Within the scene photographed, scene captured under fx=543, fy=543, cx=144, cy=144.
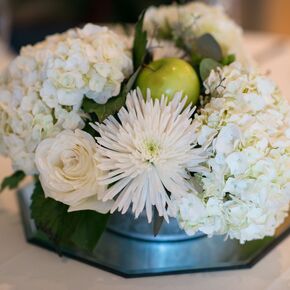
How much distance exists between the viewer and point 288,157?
693mm

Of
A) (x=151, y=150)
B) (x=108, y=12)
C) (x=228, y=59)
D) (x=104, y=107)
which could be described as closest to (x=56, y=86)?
(x=104, y=107)

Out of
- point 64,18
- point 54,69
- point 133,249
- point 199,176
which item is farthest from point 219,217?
point 64,18

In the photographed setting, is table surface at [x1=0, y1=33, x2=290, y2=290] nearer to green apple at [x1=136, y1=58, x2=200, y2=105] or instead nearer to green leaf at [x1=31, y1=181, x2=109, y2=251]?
green leaf at [x1=31, y1=181, x2=109, y2=251]

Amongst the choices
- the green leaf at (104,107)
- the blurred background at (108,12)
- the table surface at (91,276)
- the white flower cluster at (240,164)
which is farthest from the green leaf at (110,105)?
the blurred background at (108,12)

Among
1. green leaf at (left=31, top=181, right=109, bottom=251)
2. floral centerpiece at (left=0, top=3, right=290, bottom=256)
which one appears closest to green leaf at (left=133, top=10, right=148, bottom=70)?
floral centerpiece at (left=0, top=3, right=290, bottom=256)

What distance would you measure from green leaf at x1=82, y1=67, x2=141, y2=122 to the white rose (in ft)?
0.12

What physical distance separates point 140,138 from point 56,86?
0.53 ft

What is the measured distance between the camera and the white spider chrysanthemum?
26.0 inches

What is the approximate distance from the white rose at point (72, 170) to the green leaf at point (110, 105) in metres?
0.04

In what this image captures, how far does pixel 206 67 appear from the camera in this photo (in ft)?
2.59

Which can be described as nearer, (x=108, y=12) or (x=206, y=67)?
(x=206, y=67)

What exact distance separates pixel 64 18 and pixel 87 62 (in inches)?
93.9

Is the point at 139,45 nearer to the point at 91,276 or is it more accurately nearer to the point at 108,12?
the point at 91,276

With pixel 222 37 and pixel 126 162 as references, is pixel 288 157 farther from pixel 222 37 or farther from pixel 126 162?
pixel 222 37
